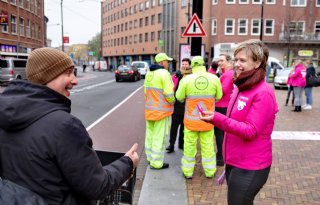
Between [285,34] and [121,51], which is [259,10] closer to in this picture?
[285,34]

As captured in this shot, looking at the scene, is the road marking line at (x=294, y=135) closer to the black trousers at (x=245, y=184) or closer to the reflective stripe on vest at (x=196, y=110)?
the reflective stripe on vest at (x=196, y=110)

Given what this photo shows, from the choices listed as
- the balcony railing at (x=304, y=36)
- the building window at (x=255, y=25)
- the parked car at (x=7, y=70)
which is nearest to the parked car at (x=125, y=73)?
the parked car at (x=7, y=70)

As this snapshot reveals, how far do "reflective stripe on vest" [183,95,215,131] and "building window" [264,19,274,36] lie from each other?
42778 millimetres

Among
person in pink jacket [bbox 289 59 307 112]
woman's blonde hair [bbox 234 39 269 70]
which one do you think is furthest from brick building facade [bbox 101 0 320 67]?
woman's blonde hair [bbox 234 39 269 70]

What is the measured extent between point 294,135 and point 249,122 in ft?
21.3

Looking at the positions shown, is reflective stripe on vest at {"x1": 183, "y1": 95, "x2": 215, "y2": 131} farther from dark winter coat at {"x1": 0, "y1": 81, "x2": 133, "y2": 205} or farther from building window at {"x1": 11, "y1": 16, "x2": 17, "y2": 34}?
building window at {"x1": 11, "y1": 16, "x2": 17, "y2": 34}

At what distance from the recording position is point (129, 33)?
72.2 m

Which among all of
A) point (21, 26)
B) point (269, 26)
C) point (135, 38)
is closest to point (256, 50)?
point (21, 26)

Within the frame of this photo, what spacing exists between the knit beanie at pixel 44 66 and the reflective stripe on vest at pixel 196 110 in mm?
3415

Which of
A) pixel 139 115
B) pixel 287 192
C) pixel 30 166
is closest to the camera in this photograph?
pixel 30 166

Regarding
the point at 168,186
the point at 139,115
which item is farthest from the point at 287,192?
the point at 139,115

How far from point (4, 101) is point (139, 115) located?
1051 centimetres

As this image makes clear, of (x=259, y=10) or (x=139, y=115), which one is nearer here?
(x=139, y=115)

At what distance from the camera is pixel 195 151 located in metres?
5.21
